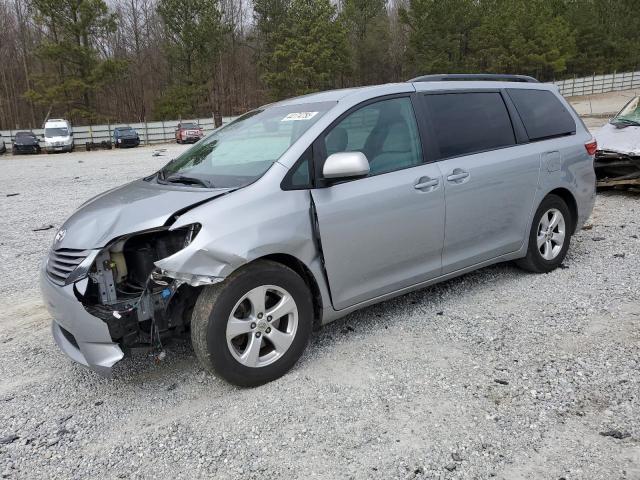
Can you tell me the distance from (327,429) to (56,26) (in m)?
42.6

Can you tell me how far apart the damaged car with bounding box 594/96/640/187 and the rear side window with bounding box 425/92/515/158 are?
459 cm

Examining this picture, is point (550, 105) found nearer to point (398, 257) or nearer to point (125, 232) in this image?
point (398, 257)

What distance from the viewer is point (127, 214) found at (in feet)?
10.7

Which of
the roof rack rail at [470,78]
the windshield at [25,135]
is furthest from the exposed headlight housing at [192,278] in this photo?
the windshield at [25,135]

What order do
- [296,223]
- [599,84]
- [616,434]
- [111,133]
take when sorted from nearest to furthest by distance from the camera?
[616,434] < [296,223] < [111,133] < [599,84]

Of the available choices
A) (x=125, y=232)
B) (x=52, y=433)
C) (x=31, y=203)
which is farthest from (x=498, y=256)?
(x=31, y=203)

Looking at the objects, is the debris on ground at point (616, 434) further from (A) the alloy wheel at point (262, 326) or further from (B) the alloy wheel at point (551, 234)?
(B) the alloy wheel at point (551, 234)

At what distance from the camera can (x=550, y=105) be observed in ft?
17.0

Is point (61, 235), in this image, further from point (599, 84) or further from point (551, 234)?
point (599, 84)

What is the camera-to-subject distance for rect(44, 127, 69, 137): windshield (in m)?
31.7

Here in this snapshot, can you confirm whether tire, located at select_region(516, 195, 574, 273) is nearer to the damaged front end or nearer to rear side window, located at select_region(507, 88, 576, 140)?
rear side window, located at select_region(507, 88, 576, 140)

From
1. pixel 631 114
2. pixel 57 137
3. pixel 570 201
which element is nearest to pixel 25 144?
pixel 57 137

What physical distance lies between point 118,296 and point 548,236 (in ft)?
12.5

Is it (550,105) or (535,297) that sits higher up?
(550,105)
